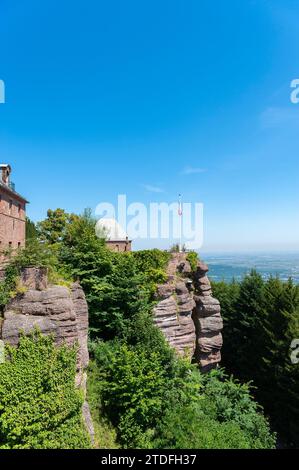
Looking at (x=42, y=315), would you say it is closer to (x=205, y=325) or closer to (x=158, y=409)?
(x=158, y=409)

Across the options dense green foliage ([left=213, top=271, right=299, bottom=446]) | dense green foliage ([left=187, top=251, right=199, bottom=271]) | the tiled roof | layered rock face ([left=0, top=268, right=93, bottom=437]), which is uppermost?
the tiled roof

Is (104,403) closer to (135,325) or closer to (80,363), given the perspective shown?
(80,363)

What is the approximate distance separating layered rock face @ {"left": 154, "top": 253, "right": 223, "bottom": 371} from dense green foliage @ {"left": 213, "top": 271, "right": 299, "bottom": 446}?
4.61 metres

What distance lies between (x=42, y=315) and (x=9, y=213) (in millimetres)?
16436

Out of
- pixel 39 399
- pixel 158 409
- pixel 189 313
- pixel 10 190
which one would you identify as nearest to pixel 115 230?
pixel 10 190

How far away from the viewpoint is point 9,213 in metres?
24.5

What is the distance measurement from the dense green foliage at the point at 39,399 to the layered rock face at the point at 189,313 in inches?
368

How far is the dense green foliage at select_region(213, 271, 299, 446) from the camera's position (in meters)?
20.1

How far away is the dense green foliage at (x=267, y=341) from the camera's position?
20062 millimetres

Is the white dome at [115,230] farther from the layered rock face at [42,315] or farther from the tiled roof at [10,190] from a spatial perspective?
the layered rock face at [42,315]

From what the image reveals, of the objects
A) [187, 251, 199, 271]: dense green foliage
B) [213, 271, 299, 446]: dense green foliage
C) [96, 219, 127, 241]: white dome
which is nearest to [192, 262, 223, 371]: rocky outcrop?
[187, 251, 199, 271]: dense green foliage

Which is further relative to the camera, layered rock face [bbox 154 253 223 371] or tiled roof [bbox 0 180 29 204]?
tiled roof [bbox 0 180 29 204]

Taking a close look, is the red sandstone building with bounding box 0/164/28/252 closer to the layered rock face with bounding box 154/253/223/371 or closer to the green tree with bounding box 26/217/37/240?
the green tree with bounding box 26/217/37/240
